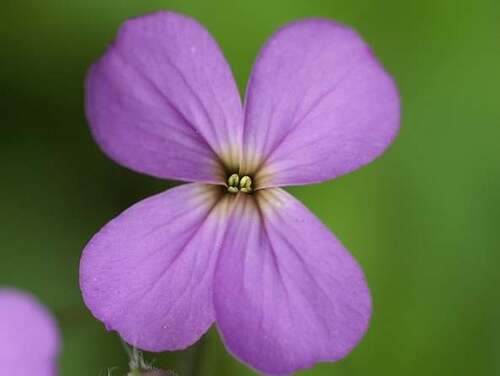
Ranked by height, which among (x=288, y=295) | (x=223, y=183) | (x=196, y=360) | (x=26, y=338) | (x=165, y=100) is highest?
(x=165, y=100)

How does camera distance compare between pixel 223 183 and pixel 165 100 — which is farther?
pixel 223 183

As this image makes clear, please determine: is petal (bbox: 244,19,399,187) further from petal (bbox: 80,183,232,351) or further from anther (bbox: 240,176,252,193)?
petal (bbox: 80,183,232,351)

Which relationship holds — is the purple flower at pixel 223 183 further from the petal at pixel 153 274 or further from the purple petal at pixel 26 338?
the purple petal at pixel 26 338

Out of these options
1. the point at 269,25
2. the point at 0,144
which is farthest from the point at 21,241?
the point at 269,25

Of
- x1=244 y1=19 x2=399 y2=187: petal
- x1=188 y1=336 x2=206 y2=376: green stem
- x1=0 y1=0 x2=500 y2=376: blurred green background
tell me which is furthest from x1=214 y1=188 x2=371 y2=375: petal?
x1=0 y1=0 x2=500 y2=376: blurred green background

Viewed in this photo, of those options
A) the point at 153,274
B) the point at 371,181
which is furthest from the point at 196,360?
the point at 371,181

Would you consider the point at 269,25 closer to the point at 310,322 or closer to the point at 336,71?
the point at 336,71

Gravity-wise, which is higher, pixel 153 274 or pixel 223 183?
pixel 223 183

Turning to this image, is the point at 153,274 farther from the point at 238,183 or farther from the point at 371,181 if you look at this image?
the point at 371,181
